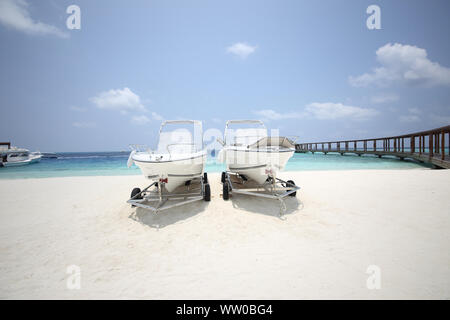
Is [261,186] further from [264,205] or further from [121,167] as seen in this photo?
[121,167]

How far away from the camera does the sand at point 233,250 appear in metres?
1.85

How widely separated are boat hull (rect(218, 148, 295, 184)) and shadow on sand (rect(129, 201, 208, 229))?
4.85 ft

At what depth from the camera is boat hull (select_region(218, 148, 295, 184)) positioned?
416 centimetres

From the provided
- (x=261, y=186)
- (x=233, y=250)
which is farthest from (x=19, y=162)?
(x=233, y=250)

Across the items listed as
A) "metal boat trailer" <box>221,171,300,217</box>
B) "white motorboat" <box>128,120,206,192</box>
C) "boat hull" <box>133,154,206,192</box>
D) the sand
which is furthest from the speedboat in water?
"metal boat trailer" <box>221,171,300,217</box>

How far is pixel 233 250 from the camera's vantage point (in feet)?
8.27

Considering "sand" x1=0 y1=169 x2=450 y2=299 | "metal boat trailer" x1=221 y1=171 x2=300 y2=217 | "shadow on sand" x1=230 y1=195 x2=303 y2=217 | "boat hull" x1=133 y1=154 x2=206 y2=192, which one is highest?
"boat hull" x1=133 y1=154 x2=206 y2=192

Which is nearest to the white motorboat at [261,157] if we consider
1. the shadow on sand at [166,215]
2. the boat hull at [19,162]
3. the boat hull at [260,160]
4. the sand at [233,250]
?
the boat hull at [260,160]

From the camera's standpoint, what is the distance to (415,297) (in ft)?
5.59

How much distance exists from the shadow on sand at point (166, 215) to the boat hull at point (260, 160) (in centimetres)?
148

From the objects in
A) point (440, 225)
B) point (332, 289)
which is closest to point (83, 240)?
point (332, 289)

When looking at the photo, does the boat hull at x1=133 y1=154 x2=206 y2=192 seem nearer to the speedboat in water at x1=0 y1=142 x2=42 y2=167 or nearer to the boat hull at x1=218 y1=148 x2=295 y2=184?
the boat hull at x1=218 y1=148 x2=295 y2=184

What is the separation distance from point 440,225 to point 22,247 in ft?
23.2
